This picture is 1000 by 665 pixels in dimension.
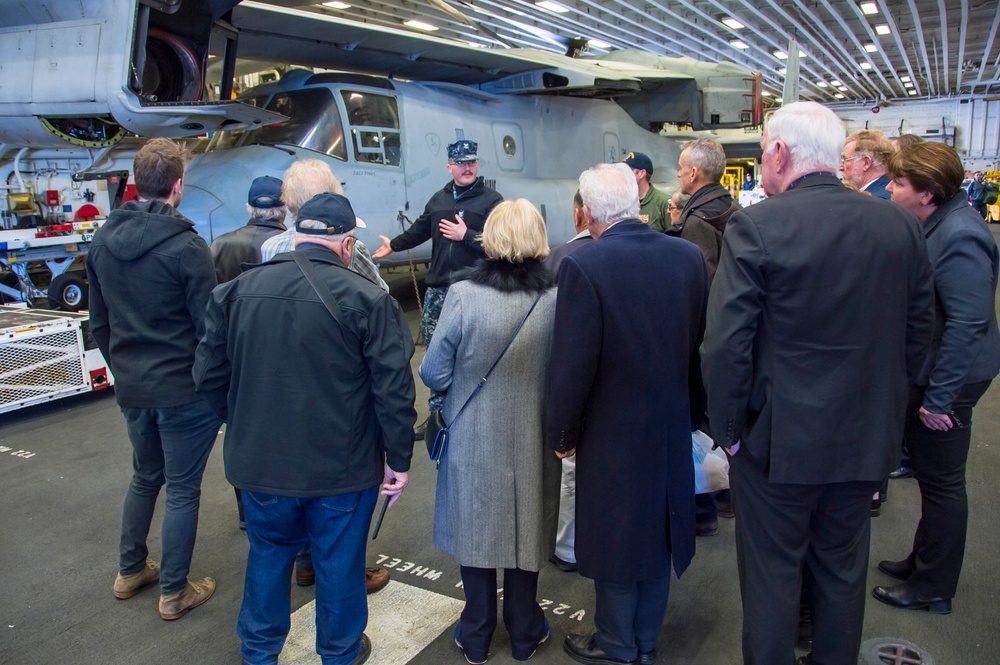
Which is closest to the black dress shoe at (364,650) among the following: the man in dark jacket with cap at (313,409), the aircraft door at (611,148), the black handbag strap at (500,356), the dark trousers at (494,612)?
the man in dark jacket with cap at (313,409)

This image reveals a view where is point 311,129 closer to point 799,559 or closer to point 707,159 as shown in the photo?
point 707,159

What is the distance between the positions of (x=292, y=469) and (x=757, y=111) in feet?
39.9

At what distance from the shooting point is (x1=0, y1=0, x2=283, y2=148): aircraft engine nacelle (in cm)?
589

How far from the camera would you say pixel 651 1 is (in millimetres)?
17234

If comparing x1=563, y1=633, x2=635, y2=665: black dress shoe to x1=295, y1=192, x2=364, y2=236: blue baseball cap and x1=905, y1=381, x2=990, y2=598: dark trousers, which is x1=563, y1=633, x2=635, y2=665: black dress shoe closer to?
x1=905, y1=381, x2=990, y2=598: dark trousers

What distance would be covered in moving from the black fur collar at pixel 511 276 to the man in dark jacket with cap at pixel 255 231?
1732 millimetres

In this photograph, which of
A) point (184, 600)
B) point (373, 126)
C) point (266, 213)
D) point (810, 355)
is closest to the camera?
point (810, 355)

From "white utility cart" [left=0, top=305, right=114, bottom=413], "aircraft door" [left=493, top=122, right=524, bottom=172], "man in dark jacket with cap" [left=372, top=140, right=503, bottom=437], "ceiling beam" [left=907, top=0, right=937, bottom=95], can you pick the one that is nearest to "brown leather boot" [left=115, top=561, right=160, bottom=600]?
"man in dark jacket with cap" [left=372, top=140, right=503, bottom=437]

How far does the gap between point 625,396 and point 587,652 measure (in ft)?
3.58

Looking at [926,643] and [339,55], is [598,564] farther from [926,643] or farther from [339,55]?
[339,55]

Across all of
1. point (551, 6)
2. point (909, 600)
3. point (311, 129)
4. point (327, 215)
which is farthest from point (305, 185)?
point (551, 6)

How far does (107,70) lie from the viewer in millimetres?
5895

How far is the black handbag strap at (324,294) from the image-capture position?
243 centimetres

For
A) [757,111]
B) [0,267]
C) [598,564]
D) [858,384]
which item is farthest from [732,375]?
[757,111]
